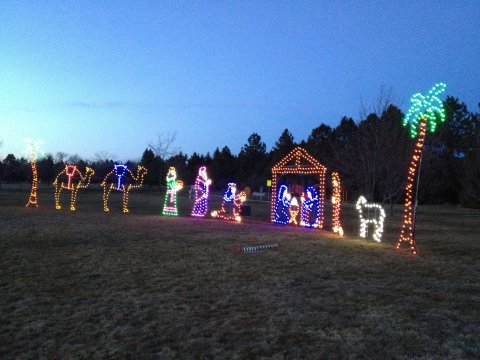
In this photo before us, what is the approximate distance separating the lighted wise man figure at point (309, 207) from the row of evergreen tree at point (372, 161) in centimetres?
708

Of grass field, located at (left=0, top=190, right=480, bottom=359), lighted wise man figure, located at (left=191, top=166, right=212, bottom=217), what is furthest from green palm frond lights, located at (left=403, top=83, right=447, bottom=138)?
lighted wise man figure, located at (left=191, top=166, right=212, bottom=217)

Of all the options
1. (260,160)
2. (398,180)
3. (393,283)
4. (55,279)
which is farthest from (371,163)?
(260,160)

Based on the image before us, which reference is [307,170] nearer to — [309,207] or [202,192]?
[309,207]

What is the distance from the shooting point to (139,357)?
14.5 ft

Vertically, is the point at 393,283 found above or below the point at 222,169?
below

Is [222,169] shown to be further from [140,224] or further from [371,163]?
[140,224]

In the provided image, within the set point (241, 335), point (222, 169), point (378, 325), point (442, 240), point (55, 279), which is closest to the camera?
point (241, 335)

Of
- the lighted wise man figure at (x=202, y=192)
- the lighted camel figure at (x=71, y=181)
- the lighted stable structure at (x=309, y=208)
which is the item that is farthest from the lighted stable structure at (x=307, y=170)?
the lighted camel figure at (x=71, y=181)

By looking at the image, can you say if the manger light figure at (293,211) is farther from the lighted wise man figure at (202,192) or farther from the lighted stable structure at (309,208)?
the lighted wise man figure at (202,192)

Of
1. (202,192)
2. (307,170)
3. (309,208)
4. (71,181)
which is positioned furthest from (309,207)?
(71,181)

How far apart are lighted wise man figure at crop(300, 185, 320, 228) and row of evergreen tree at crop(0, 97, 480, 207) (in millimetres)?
7078

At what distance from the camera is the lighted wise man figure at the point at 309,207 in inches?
714

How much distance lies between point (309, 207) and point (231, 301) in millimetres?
12168

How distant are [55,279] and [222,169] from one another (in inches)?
2416
